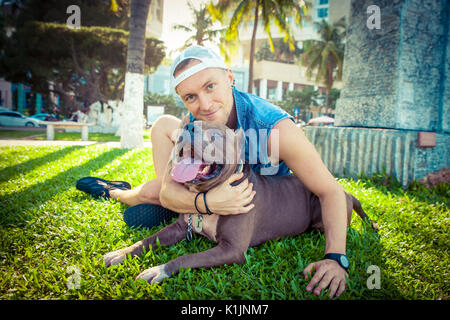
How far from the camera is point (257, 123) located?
2088mm

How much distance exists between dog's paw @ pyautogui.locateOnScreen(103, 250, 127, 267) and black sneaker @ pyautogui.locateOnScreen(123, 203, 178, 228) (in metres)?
0.50

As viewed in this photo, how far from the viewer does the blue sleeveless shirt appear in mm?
2023

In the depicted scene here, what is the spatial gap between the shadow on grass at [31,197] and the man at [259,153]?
168cm

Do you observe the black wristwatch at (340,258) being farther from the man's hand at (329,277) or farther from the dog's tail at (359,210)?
the dog's tail at (359,210)

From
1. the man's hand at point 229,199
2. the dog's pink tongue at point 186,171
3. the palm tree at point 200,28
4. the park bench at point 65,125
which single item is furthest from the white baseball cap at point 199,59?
the palm tree at point 200,28

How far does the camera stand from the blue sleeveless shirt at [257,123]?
2.02 m

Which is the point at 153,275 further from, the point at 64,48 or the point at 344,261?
the point at 64,48

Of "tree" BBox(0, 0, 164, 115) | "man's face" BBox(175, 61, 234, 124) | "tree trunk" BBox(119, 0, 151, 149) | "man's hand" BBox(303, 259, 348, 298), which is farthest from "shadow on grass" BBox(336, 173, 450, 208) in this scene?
"tree" BBox(0, 0, 164, 115)

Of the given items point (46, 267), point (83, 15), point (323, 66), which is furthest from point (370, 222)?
point (323, 66)

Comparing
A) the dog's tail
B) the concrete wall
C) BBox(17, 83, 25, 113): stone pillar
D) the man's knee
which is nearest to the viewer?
the dog's tail

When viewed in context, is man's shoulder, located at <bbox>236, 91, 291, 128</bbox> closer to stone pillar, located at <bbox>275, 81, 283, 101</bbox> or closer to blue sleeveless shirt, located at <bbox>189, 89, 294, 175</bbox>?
blue sleeveless shirt, located at <bbox>189, 89, 294, 175</bbox>
